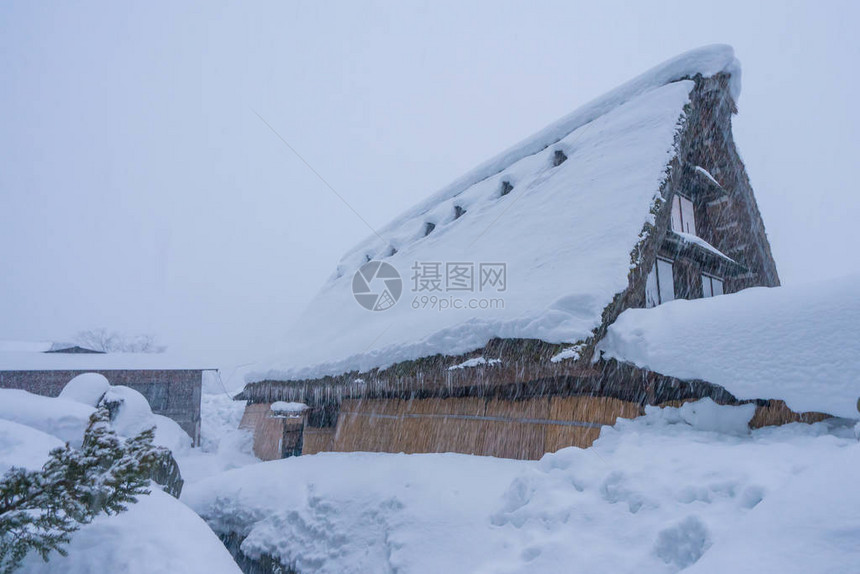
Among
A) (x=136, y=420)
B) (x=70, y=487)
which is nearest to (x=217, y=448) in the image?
(x=136, y=420)

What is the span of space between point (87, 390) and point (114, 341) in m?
39.5

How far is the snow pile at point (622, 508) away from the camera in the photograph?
196 centimetres

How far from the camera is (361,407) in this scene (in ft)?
23.3

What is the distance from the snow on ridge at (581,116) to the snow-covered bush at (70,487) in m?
7.47

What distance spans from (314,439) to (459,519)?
5326mm

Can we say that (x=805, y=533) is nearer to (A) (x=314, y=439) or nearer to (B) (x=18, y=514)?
(B) (x=18, y=514)

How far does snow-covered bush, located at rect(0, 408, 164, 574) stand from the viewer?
8.85ft

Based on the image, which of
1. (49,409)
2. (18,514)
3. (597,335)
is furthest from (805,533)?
(49,409)

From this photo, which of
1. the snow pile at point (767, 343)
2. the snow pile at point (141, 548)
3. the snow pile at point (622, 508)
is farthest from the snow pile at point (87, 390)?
the snow pile at point (767, 343)

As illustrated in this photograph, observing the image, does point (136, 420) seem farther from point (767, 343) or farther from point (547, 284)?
point (767, 343)

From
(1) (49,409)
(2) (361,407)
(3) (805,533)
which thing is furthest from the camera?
(2) (361,407)

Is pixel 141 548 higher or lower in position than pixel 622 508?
lower

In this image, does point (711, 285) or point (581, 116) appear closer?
point (711, 285)

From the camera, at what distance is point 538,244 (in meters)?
5.61
